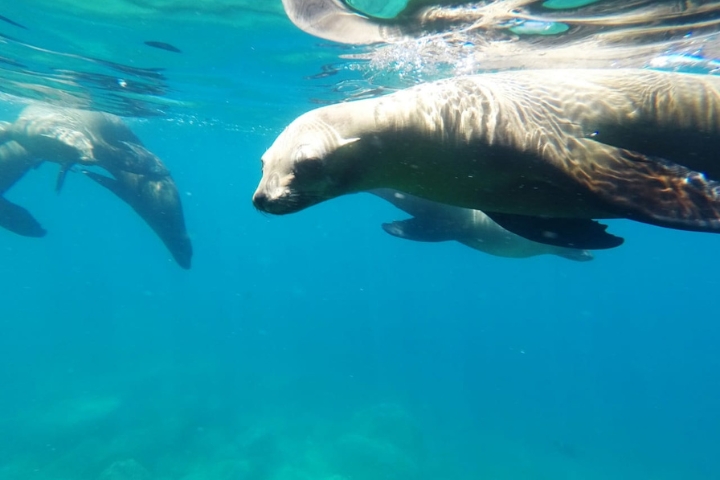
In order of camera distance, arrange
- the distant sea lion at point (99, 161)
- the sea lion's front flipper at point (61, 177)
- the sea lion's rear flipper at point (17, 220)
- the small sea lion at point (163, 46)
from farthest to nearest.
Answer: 1. the distant sea lion at point (99, 161)
2. the sea lion's rear flipper at point (17, 220)
3. the sea lion's front flipper at point (61, 177)
4. the small sea lion at point (163, 46)

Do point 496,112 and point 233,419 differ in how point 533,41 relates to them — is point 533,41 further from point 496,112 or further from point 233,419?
point 233,419

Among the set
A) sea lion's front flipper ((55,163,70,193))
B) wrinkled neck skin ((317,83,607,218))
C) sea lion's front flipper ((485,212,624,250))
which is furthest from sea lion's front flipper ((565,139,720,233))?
sea lion's front flipper ((55,163,70,193))

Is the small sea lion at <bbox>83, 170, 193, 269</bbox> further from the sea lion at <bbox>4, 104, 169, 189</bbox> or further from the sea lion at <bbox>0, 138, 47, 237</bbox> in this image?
the sea lion at <bbox>0, 138, 47, 237</bbox>

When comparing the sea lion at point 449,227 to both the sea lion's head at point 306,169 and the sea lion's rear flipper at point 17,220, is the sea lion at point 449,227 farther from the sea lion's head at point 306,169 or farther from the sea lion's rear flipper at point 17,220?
the sea lion's rear flipper at point 17,220

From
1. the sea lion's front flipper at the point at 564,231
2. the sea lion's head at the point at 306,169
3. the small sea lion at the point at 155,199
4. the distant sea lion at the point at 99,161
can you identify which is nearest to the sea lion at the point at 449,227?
the sea lion's front flipper at the point at 564,231

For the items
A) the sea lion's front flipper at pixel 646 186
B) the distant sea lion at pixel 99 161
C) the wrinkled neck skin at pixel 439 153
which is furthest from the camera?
the distant sea lion at pixel 99 161

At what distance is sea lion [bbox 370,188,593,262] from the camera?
23.3 ft

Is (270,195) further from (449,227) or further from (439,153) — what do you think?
(449,227)

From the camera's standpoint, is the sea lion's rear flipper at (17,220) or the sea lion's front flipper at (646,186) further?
the sea lion's rear flipper at (17,220)

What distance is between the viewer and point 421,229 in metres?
7.16

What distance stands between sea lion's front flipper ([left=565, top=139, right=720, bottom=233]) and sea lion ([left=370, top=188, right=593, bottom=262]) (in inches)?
148

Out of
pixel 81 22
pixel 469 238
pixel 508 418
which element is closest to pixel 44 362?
pixel 81 22

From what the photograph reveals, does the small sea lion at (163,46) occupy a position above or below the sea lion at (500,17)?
below

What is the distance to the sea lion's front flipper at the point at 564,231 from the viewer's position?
3.44 m
